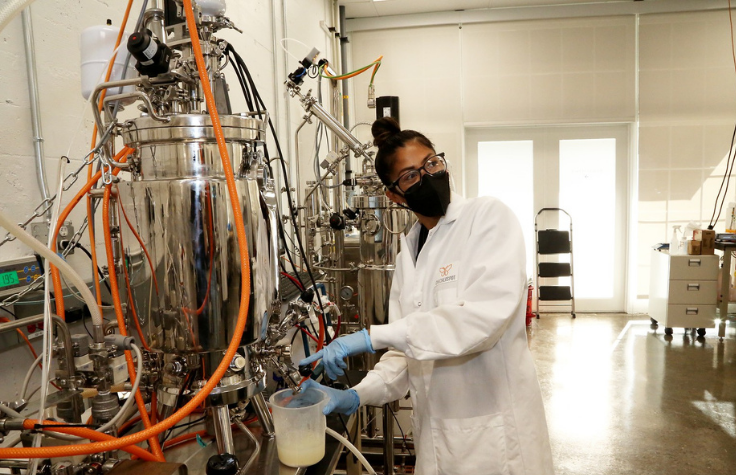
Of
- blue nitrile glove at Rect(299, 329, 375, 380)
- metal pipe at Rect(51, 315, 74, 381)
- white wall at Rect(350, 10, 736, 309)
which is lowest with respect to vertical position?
blue nitrile glove at Rect(299, 329, 375, 380)

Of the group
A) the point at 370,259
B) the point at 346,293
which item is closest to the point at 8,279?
the point at 346,293

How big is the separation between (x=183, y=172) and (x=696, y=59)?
5493 millimetres

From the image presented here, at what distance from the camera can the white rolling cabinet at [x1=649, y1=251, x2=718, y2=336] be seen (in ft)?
13.2

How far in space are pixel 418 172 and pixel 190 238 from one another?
672 mm

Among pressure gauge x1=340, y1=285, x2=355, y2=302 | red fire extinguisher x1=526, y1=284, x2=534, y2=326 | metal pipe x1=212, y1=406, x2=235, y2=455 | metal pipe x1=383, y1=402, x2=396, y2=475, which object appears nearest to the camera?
metal pipe x1=212, y1=406, x2=235, y2=455

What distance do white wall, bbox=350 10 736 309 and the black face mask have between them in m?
3.90

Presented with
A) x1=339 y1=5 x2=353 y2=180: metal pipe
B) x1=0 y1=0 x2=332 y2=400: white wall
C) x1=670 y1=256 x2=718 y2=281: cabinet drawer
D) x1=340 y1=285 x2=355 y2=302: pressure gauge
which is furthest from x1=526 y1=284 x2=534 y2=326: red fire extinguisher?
x1=0 y1=0 x2=332 y2=400: white wall

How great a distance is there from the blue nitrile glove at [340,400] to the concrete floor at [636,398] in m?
1.62

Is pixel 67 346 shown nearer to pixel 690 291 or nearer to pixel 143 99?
pixel 143 99

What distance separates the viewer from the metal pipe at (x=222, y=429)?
34.5 inches

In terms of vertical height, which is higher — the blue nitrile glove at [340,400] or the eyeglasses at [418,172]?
the eyeglasses at [418,172]

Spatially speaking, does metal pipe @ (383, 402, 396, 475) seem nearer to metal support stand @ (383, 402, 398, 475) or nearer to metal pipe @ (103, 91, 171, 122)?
metal support stand @ (383, 402, 398, 475)

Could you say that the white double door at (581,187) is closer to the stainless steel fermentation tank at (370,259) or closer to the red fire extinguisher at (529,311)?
the red fire extinguisher at (529,311)

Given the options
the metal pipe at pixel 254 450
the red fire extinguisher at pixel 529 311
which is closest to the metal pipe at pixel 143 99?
the metal pipe at pixel 254 450
